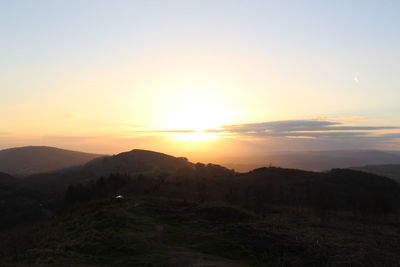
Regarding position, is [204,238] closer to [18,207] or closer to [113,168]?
[18,207]

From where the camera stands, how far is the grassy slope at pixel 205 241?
18.0m

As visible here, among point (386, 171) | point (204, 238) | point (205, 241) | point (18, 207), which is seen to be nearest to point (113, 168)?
point (18, 207)

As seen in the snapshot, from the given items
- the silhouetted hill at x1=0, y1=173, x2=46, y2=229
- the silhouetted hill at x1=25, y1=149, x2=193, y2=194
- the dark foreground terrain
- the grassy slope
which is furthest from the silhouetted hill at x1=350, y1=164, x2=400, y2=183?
the silhouetted hill at x1=0, y1=173, x2=46, y2=229

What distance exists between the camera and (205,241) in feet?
72.9

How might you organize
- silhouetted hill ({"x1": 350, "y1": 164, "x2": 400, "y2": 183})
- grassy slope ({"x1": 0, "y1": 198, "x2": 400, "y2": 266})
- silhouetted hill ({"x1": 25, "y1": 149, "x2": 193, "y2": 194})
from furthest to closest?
silhouetted hill ({"x1": 350, "y1": 164, "x2": 400, "y2": 183})
silhouetted hill ({"x1": 25, "y1": 149, "x2": 193, "y2": 194})
grassy slope ({"x1": 0, "y1": 198, "x2": 400, "y2": 266})

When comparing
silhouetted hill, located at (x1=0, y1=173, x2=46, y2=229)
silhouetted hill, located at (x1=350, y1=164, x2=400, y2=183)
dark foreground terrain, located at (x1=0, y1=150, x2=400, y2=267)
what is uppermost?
dark foreground terrain, located at (x1=0, y1=150, x2=400, y2=267)

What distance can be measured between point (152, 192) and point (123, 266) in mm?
38335

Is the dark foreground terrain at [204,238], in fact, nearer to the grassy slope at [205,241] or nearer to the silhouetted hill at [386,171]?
the grassy slope at [205,241]

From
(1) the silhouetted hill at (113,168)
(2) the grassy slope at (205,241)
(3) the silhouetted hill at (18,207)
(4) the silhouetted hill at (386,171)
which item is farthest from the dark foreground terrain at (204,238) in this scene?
(4) the silhouetted hill at (386,171)

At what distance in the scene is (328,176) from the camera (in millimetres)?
74438

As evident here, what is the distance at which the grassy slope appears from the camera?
18.0 meters

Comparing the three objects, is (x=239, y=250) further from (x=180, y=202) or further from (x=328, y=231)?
(x=180, y=202)

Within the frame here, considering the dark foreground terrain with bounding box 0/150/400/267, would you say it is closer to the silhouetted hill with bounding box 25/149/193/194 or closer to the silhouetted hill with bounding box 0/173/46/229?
the silhouetted hill with bounding box 0/173/46/229

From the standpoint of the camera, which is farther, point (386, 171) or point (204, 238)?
point (386, 171)
